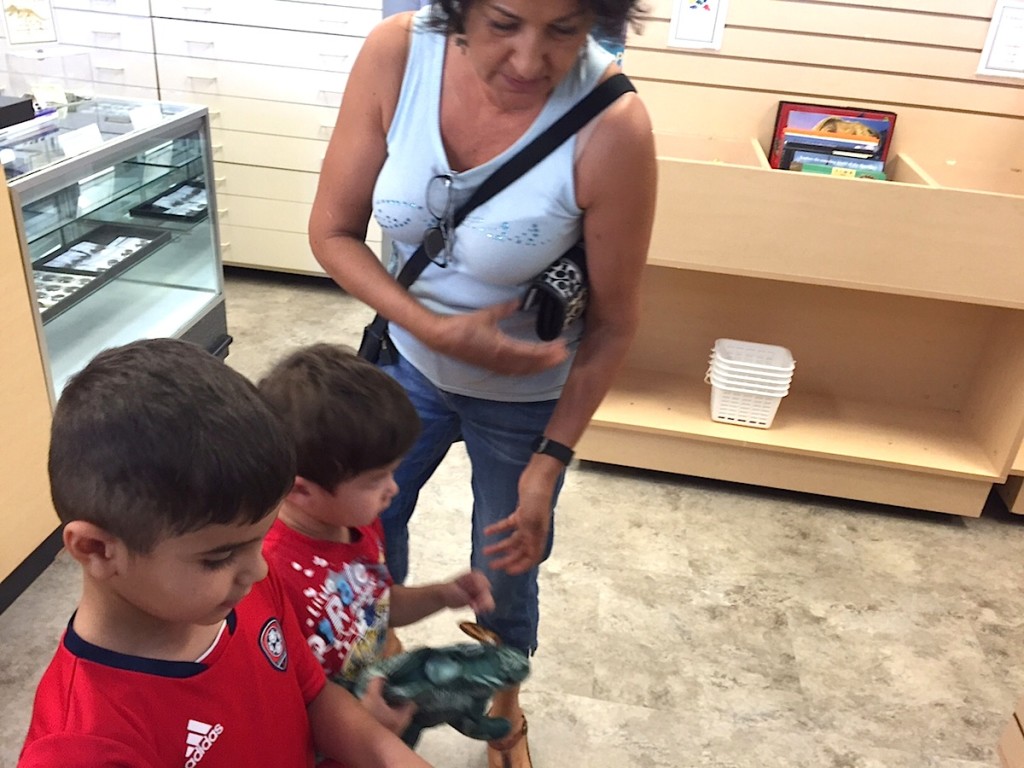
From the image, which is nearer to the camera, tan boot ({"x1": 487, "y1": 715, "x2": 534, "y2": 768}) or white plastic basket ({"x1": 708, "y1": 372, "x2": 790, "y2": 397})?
tan boot ({"x1": 487, "y1": 715, "x2": 534, "y2": 768})

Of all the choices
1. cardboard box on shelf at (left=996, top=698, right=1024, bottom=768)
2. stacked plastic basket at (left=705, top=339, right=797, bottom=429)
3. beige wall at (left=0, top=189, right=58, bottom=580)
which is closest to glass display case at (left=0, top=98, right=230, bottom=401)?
beige wall at (left=0, top=189, right=58, bottom=580)

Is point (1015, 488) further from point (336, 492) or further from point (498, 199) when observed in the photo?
point (336, 492)

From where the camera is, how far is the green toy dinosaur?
982 millimetres

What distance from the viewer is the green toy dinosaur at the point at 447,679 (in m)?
0.98

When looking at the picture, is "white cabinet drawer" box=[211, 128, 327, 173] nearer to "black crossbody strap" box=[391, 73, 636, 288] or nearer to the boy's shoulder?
"black crossbody strap" box=[391, 73, 636, 288]

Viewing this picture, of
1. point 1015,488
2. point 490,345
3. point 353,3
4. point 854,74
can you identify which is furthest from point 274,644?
point 353,3

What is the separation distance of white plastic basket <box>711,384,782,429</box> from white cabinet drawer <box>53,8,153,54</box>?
8.34ft

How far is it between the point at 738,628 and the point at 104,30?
312 cm

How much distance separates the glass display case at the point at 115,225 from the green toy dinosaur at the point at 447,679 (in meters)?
1.37

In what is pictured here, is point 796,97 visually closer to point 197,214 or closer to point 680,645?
point 680,645

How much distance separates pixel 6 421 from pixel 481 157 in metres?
1.32

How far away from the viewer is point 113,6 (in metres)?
3.23

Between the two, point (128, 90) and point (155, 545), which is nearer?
point (155, 545)

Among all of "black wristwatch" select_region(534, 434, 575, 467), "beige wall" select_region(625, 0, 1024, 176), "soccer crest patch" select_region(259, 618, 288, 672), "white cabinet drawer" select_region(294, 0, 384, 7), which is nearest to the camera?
"soccer crest patch" select_region(259, 618, 288, 672)
